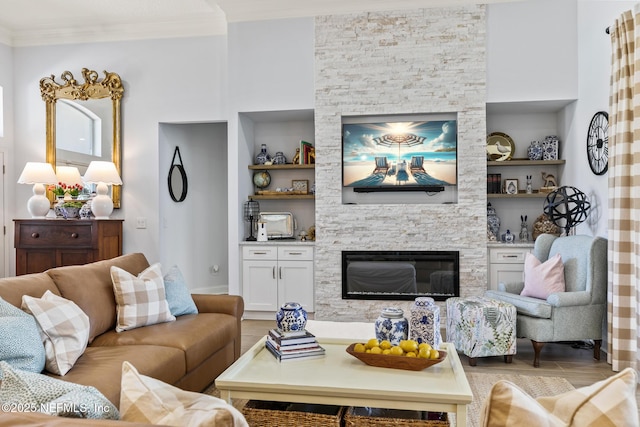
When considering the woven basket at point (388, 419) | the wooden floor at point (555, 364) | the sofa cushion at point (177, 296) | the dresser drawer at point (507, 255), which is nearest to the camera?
the woven basket at point (388, 419)

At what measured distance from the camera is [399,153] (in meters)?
5.07

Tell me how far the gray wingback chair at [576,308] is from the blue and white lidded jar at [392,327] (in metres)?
1.78

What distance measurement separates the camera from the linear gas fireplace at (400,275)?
4902 mm

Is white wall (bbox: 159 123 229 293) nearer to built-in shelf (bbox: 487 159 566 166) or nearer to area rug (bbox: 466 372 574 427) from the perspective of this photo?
built-in shelf (bbox: 487 159 566 166)

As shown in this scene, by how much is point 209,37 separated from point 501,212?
387cm

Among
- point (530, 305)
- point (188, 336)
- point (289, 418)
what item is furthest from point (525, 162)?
point (289, 418)

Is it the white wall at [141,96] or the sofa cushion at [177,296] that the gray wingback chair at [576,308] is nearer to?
the sofa cushion at [177,296]

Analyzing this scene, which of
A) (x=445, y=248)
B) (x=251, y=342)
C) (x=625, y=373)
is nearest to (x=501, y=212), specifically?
(x=445, y=248)

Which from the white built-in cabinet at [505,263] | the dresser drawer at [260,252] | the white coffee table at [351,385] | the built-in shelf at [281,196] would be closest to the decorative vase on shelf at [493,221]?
the white built-in cabinet at [505,263]

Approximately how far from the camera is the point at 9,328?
1925 mm

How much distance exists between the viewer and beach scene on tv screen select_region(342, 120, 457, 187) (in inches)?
196

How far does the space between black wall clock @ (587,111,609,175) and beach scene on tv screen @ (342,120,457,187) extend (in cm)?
123

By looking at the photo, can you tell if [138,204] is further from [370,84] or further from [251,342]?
[370,84]

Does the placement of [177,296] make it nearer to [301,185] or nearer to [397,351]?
[397,351]
